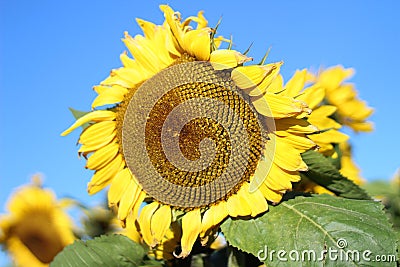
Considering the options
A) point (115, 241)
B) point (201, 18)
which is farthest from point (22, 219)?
point (201, 18)

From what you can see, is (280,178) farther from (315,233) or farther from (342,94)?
(342,94)

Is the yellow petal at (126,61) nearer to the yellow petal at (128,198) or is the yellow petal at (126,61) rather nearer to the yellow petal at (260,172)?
the yellow petal at (128,198)

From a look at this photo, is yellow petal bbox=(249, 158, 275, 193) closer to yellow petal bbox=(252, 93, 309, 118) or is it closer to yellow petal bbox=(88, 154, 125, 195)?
yellow petal bbox=(252, 93, 309, 118)

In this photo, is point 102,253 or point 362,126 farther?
point 362,126

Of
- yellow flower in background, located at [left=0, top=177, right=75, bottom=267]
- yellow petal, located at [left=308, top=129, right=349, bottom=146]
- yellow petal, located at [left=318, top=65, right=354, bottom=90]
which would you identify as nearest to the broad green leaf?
yellow petal, located at [left=318, top=65, right=354, bottom=90]

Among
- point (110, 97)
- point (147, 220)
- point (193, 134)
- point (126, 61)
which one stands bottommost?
point (147, 220)

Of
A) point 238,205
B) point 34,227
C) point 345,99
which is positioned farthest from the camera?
point 34,227

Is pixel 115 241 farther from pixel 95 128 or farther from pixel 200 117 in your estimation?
pixel 200 117

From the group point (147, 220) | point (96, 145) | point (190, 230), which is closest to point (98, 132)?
point (96, 145)
